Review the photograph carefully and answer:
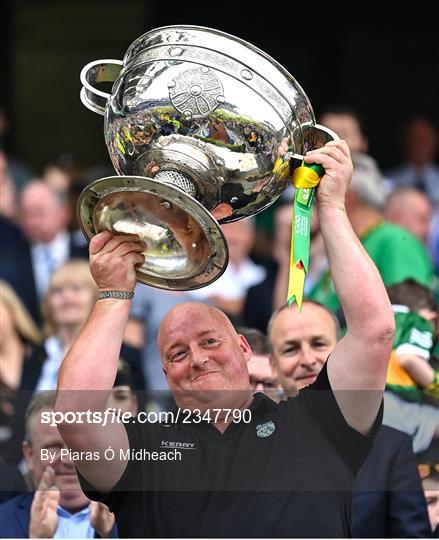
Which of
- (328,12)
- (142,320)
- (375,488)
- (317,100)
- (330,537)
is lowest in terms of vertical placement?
(330,537)

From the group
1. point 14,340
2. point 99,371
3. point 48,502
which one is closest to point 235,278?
point 14,340

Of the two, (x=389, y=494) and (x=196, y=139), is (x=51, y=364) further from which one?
(x=196, y=139)

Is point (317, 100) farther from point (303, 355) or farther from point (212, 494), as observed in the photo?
point (212, 494)

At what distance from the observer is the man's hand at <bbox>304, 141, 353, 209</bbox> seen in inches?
143

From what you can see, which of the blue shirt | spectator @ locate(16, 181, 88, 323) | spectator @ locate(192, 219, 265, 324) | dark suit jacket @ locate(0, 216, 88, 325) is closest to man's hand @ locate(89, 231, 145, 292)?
the blue shirt

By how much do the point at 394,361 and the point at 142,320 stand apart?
2229 mm

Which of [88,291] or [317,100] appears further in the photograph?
[317,100]

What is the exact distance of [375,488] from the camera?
4090mm

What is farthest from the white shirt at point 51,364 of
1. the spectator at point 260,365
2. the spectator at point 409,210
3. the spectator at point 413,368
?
the spectator at point 409,210

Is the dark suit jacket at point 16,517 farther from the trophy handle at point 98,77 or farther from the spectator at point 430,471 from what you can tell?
the trophy handle at point 98,77

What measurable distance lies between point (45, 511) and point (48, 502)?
0.02 meters

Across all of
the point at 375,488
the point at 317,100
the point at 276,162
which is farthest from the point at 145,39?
the point at 317,100

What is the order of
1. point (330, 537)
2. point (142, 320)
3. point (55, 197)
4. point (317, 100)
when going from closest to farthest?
1. point (330, 537)
2. point (142, 320)
3. point (55, 197)
4. point (317, 100)

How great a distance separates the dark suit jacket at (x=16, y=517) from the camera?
3.95 meters
